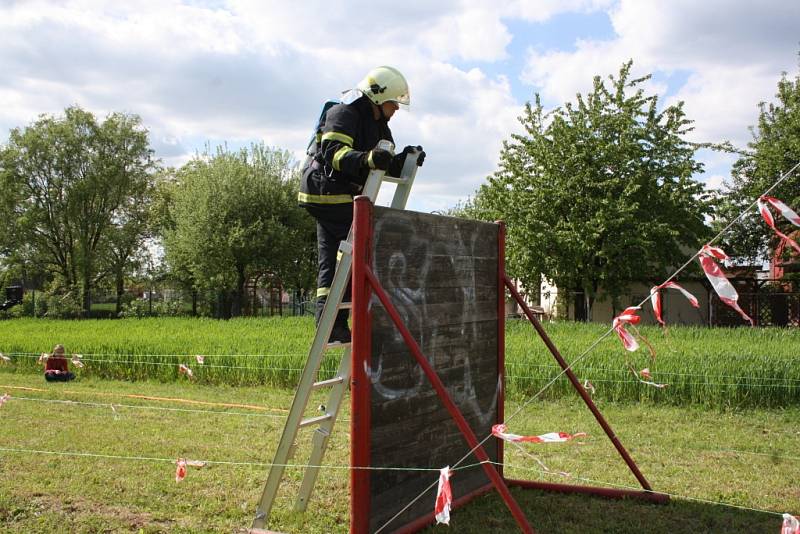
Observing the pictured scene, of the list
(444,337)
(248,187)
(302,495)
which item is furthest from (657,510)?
(248,187)

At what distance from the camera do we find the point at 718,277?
3375 millimetres

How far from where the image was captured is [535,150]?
26.0 meters

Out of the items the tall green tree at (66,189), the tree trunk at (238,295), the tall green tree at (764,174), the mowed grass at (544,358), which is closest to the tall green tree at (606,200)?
the tall green tree at (764,174)

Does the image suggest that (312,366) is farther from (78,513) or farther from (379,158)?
(78,513)

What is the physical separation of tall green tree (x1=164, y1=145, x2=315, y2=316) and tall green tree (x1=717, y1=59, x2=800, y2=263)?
2120 centimetres

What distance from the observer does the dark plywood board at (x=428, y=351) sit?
3.86 meters

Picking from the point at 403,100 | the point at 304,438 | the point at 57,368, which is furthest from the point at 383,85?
the point at 57,368

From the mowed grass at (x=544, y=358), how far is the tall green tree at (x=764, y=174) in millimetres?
11160

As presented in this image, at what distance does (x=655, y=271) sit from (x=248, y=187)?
70.4 ft

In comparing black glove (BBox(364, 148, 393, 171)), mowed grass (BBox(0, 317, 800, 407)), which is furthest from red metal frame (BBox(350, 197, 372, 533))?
mowed grass (BBox(0, 317, 800, 407))

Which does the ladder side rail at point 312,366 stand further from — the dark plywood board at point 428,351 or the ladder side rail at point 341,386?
the dark plywood board at point 428,351

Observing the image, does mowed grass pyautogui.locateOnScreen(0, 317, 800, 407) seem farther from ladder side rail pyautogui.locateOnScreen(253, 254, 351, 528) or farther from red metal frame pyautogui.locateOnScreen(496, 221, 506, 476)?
ladder side rail pyautogui.locateOnScreen(253, 254, 351, 528)

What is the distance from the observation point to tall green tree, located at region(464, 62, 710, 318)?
2378 centimetres

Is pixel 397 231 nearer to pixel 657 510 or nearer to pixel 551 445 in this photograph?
pixel 657 510
